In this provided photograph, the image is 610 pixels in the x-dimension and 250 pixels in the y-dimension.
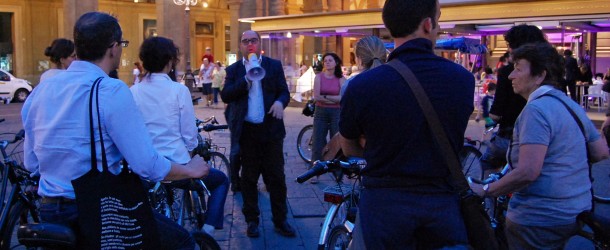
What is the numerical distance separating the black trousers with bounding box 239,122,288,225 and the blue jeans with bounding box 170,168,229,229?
3.31 ft

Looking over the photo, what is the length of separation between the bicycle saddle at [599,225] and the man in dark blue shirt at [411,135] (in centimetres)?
104

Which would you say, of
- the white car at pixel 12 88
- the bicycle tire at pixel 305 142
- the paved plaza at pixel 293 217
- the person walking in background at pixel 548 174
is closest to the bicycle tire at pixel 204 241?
the person walking in background at pixel 548 174

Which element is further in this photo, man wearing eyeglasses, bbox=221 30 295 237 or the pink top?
the pink top

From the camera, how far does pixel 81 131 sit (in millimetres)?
2709

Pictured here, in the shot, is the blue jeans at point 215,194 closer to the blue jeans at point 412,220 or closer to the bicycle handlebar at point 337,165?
the bicycle handlebar at point 337,165

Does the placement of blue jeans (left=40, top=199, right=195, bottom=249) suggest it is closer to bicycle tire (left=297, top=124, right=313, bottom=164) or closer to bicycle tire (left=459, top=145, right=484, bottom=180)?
bicycle tire (left=459, top=145, right=484, bottom=180)

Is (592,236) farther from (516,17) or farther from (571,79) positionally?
(571,79)

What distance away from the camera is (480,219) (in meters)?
2.45

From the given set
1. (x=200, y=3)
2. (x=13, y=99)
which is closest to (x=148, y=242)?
(x=13, y=99)

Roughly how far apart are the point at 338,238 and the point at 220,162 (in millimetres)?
4822

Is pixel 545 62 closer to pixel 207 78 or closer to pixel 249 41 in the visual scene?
pixel 249 41

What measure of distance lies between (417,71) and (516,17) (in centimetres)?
1338

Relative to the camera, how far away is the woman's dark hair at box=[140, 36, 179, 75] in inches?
181

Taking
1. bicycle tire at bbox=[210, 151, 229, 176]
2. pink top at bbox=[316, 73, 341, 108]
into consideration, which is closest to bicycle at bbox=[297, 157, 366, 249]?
bicycle tire at bbox=[210, 151, 229, 176]
